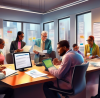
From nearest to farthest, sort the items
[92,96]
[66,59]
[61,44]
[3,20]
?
[66,59]
[61,44]
[92,96]
[3,20]

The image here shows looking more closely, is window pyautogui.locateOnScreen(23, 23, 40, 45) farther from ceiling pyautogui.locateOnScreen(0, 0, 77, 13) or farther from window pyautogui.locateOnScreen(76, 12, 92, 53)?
window pyautogui.locateOnScreen(76, 12, 92, 53)

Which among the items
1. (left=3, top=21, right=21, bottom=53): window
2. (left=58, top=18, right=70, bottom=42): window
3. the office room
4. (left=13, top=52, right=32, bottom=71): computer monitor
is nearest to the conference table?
the office room

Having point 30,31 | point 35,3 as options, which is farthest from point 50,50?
point 30,31

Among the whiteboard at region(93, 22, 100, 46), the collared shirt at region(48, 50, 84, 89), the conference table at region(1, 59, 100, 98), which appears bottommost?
the conference table at region(1, 59, 100, 98)

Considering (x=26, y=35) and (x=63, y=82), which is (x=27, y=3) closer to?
(x=26, y=35)

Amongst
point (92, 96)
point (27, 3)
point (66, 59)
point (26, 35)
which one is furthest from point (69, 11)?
point (66, 59)

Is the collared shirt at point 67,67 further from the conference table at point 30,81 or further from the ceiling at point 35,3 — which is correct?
the ceiling at point 35,3

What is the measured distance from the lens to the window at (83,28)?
5.33 meters

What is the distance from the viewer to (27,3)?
243 inches

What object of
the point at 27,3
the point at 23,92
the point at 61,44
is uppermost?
the point at 27,3

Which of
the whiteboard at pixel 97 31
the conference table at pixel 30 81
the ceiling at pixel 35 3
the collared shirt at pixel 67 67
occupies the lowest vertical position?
the conference table at pixel 30 81

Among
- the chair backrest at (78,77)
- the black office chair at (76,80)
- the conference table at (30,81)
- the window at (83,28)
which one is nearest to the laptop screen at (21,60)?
the conference table at (30,81)

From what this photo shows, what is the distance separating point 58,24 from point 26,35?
186cm

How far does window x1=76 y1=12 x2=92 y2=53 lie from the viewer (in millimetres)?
5332
